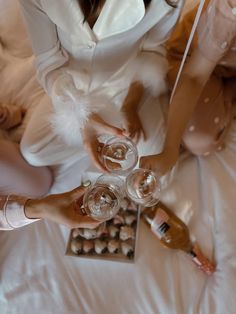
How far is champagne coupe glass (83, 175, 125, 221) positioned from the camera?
0.68 meters

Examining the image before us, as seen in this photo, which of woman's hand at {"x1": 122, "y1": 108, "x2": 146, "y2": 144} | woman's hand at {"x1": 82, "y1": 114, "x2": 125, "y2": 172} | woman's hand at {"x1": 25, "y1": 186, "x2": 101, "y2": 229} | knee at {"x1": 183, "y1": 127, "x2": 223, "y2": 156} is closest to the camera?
woman's hand at {"x1": 25, "y1": 186, "x2": 101, "y2": 229}

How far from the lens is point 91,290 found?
2.97 feet

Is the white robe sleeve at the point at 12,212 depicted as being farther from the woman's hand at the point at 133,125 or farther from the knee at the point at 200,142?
the knee at the point at 200,142

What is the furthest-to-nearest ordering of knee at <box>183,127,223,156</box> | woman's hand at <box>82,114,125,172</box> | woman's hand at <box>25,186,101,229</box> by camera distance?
knee at <box>183,127,223,156</box> → woman's hand at <box>82,114,125,172</box> → woman's hand at <box>25,186,101,229</box>

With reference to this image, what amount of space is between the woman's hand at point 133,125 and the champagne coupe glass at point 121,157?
0.11 meters

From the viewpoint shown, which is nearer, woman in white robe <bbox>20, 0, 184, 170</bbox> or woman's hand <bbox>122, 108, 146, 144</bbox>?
woman in white robe <bbox>20, 0, 184, 170</bbox>

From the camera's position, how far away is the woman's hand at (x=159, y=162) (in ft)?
2.50

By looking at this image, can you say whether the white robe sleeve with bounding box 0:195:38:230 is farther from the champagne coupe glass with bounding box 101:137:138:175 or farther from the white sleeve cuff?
the champagne coupe glass with bounding box 101:137:138:175

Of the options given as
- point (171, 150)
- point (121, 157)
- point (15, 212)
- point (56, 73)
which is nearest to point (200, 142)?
point (171, 150)

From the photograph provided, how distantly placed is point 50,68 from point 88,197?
1.14ft

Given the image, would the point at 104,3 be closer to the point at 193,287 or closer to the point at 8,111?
the point at 8,111

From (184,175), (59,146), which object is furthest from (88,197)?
(184,175)

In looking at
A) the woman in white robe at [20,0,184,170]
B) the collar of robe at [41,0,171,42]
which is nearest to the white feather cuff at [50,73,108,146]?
the woman in white robe at [20,0,184,170]

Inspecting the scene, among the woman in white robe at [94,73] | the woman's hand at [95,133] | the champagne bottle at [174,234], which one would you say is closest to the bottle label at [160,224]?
the champagne bottle at [174,234]
